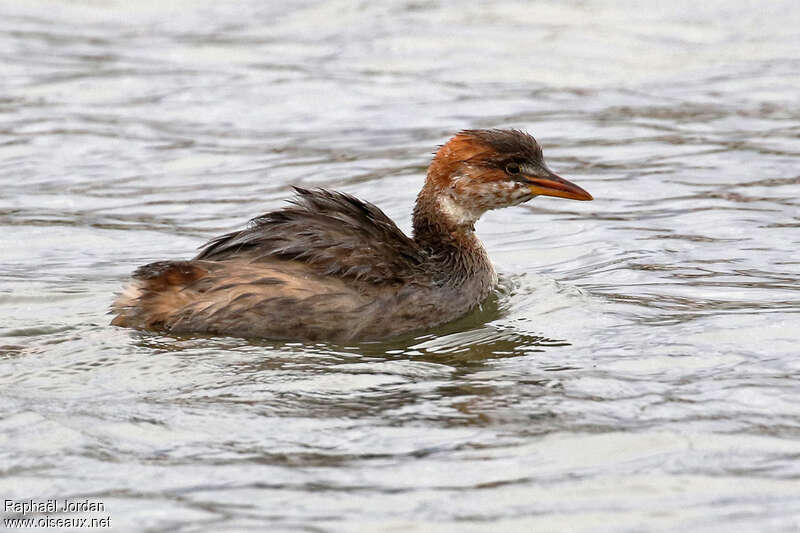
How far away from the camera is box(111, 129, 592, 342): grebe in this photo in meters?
6.80

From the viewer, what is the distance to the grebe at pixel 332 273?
6801 mm

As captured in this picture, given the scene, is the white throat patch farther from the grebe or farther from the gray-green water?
the gray-green water

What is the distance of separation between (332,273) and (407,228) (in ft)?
9.11

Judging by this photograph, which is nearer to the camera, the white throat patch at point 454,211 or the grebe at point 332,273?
the grebe at point 332,273

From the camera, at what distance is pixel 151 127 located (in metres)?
12.5

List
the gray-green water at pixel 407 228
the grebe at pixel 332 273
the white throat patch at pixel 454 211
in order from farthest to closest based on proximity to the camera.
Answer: the white throat patch at pixel 454 211
the grebe at pixel 332 273
the gray-green water at pixel 407 228

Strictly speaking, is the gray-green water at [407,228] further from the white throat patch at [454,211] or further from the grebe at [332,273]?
the white throat patch at [454,211]

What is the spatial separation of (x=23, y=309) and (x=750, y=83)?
27.0ft

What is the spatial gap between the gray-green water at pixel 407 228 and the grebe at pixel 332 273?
0.15 metres

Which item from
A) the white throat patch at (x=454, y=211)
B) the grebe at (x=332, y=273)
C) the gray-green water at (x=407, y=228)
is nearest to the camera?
the gray-green water at (x=407, y=228)

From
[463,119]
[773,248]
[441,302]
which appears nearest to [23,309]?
[441,302]

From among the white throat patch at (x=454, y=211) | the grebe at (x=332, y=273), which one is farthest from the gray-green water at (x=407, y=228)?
the white throat patch at (x=454, y=211)

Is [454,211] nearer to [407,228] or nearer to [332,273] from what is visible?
[332,273]

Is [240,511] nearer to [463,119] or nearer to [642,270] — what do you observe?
[642,270]
